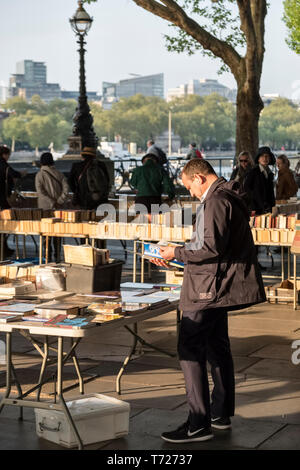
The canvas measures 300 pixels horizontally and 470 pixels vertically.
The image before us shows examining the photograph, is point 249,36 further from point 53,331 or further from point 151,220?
point 53,331

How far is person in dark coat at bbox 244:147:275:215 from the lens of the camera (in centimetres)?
1300

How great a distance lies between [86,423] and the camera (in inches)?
226

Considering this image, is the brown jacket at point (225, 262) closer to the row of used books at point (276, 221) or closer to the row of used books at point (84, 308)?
the row of used books at point (84, 308)

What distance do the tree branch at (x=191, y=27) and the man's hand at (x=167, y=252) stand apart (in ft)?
47.7

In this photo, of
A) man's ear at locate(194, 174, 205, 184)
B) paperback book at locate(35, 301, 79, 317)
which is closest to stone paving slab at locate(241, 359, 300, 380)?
paperback book at locate(35, 301, 79, 317)

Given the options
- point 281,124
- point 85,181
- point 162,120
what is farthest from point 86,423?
point 162,120

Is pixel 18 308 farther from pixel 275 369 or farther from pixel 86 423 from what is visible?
pixel 275 369

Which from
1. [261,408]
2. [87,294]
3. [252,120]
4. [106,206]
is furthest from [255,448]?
[252,120]

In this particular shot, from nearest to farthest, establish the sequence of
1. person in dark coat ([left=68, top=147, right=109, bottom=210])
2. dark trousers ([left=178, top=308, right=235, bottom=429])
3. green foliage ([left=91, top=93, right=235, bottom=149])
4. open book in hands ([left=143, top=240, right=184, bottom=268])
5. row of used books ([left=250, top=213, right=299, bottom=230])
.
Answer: dark trousers ([left=178, top=308, right=235, bottom=429]), open book in hands ([left=143, top=240, right=184, bottom=268]), row of used books ([left=250, top=213, right=299, bottom=230]), person in dark coat ([left=68, top=147, right=109, bottom=210]), green foliage ([left=91, top=93, right=235, bottom=149])

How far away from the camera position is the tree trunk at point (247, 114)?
20.5 meters

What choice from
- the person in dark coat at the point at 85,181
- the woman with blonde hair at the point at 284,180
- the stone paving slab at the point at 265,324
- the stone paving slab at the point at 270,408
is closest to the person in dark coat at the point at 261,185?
the woman with blonde hair at the point at 284,180

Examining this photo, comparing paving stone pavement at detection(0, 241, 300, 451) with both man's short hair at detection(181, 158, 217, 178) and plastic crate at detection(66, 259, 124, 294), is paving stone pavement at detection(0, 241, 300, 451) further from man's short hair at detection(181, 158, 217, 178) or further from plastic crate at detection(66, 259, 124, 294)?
man's short hair at detection(181, 158, 217, 178)

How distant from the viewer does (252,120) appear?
20656mm

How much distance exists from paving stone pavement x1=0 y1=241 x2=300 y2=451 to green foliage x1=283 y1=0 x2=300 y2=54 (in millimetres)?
28661
